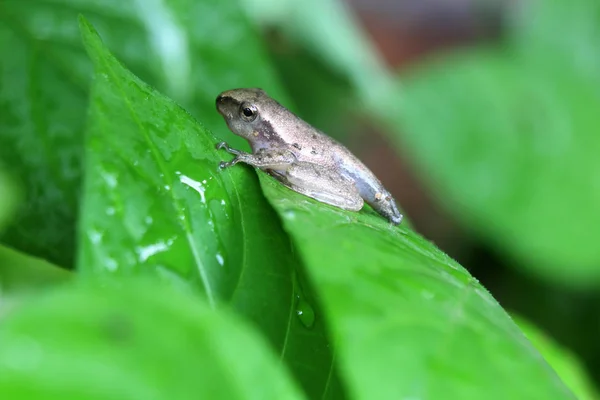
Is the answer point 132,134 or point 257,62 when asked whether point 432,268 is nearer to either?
point 132,134

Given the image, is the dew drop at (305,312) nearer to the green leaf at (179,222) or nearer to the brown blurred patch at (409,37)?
the green leaf at (179,222)

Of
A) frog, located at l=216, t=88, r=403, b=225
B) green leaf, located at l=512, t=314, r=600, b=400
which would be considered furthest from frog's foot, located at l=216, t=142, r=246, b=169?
green leaf, located at l=512, t=314, r=600, b=400

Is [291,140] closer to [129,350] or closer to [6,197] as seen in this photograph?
[6,197]

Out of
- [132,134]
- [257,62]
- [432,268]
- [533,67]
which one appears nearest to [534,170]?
[533,67]

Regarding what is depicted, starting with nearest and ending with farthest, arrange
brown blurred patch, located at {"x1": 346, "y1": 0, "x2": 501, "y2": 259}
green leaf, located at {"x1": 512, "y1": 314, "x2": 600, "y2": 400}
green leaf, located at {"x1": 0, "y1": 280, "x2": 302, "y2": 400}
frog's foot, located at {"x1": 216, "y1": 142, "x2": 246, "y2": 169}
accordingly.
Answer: green leaf, located at {"x1": 0, "y1": 280, "x2": 302, "y2": 400}, frog's foot, located at {"x1": 216, "y1": 142, "x2": 246, "y2": 169}, green leaf, located at {"x1": 512, "y1": 314, "x2": 600, "y2": 400}, brown blurred patch, located at {"x1": 346, "y1": 0, "x2": 501, "y2": 259}

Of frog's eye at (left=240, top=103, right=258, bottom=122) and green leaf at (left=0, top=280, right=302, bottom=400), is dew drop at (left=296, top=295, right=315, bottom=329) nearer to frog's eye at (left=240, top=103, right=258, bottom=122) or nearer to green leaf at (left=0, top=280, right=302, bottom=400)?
green leaf at (left=0, top=280, right=302, bottom=400)

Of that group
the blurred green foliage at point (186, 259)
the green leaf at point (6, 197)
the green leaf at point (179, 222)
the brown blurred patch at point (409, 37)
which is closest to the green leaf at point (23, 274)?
the blurred green foliage at point (186, 259)
